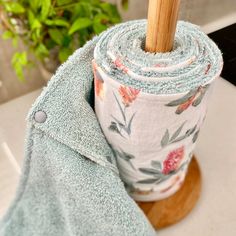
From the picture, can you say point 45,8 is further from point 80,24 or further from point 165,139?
point 165,139

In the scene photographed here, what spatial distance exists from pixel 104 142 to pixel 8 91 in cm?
36

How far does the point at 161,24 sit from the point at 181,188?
27cm

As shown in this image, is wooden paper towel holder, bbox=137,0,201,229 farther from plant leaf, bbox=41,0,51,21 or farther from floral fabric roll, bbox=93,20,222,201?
plant leaf, bbox=41,0,51,21

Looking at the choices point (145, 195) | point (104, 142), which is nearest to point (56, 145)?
point (104, 142)

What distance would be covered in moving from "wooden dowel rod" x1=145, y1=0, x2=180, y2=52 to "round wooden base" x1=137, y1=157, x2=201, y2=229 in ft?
0.77

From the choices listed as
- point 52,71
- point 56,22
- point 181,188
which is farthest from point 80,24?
point 181,188

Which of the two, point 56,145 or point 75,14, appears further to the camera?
point 75,14

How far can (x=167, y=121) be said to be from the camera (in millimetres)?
331

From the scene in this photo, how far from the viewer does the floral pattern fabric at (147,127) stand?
0.31 metres

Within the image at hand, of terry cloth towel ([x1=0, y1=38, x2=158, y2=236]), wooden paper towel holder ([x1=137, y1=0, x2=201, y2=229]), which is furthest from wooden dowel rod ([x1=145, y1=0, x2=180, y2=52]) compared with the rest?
terry cloth towel ([x1=0, y1=38, x2=158, y2=236])

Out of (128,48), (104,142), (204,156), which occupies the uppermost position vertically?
(128,48)

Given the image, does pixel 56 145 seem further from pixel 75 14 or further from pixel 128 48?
pixel 75 14

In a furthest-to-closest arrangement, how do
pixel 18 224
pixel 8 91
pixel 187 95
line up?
1. pixel 8 91
2. pixel 18 224
3. pixel 187 95

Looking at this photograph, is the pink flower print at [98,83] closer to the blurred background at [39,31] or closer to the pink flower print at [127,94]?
the pink flower print at [127,94]
